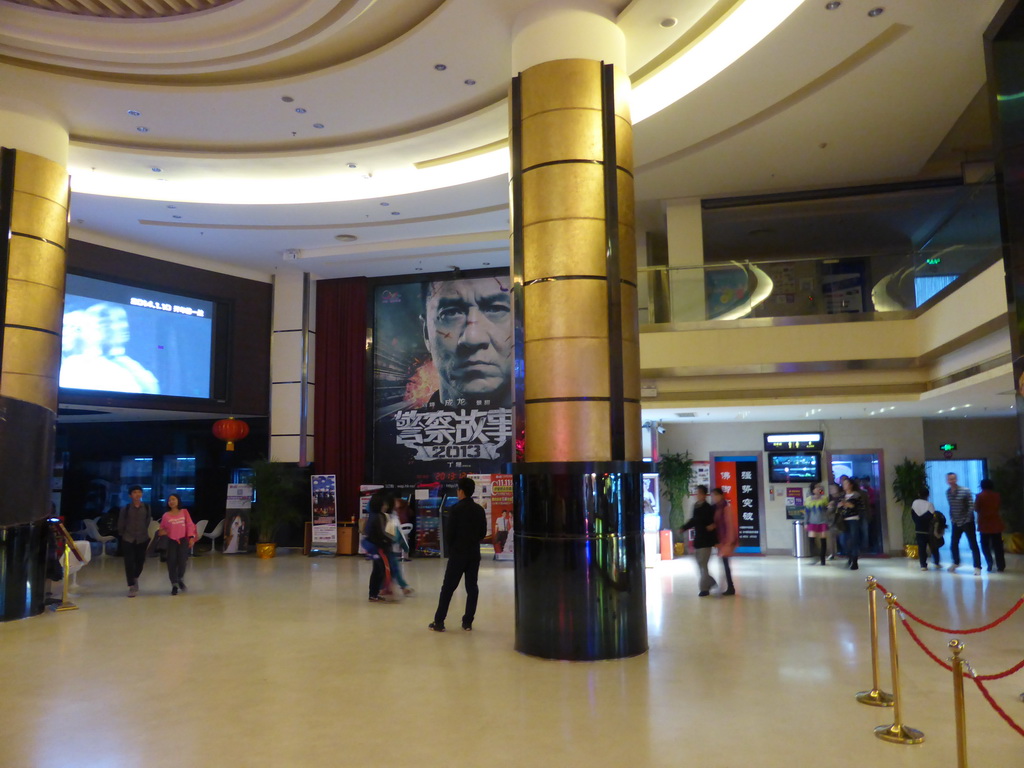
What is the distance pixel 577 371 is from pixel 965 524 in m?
8.85

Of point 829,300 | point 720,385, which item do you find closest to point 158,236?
point 720,385

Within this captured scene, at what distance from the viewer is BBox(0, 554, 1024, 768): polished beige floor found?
163 inches

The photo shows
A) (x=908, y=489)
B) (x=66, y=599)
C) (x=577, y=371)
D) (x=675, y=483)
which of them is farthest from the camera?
(x=675, y=483)

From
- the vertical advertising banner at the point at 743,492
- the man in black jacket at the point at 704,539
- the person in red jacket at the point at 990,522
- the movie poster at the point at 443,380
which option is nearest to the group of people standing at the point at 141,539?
the movie poster at the point at 443,380

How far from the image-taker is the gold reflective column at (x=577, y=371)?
6.16 metres

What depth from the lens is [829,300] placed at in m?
10.8

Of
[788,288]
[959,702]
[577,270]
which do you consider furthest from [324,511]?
[959,702]

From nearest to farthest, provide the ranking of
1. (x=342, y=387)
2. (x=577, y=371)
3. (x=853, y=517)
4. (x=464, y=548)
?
(x=577, y=371), (x=464, y=548), (x=853, y=517), (x=342, y=387)

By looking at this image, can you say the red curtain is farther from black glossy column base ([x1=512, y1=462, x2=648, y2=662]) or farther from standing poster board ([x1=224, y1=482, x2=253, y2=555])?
black glossy column base ([x1=512, y1=462, x2=648, y2=662])

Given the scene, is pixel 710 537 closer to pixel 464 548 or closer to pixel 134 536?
pixel 464 548

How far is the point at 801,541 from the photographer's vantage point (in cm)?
1391

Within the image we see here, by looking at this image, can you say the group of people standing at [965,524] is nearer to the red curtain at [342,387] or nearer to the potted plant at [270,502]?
the red curtain at [342,387]

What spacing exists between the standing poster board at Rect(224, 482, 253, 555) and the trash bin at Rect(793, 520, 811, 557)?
34.1 feet

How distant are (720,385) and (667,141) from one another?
3.74 m
